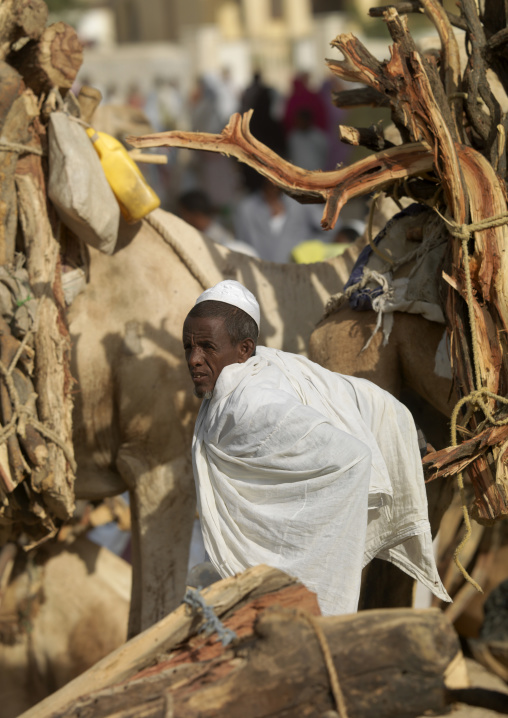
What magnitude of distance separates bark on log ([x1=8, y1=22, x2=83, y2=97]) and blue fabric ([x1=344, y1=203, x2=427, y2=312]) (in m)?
1.39

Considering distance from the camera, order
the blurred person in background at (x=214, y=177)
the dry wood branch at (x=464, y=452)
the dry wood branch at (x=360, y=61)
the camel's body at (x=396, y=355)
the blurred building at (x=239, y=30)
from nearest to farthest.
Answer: the dry wood branch at (x=464, y=452) < the dry wood branch at (x=360, y=61) < the camel's body at (x=396, y=355) < the blurred person in background at (x=214, y=177) < the blurred building at (x=239, y=30)

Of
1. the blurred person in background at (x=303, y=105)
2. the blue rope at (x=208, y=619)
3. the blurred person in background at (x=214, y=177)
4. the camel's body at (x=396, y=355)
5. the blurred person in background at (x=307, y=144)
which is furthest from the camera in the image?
the blurred person in background at (x=303, y=105)

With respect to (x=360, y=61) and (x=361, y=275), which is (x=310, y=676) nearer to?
(x=361, y=275)

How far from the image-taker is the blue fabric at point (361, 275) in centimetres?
360

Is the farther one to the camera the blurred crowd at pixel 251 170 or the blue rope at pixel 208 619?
the blurred crowd at pixel 251 170

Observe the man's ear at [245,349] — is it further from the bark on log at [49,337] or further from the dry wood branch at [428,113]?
the bark on log at [49,337]

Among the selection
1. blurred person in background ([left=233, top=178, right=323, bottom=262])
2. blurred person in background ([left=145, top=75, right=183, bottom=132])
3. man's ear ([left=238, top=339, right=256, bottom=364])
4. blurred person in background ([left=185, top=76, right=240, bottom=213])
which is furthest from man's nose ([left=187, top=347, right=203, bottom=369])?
blurred person in background ([left=145, top=75, right=183, bottom=132])

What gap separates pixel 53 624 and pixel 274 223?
15.7 feet

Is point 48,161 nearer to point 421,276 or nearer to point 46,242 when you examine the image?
point 46,242

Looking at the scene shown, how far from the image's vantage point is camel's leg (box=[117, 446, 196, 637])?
402 centimetres

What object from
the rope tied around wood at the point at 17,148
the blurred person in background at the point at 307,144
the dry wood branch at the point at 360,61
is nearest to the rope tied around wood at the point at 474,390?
the dry wood branch at the point at 360,61

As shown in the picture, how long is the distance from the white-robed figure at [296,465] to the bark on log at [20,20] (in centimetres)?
147

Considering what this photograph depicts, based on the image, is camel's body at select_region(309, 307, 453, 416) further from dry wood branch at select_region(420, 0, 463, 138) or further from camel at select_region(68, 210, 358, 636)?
dry wood branch at select_region(420, 0, 463, 138)

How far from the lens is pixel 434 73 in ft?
11.1
